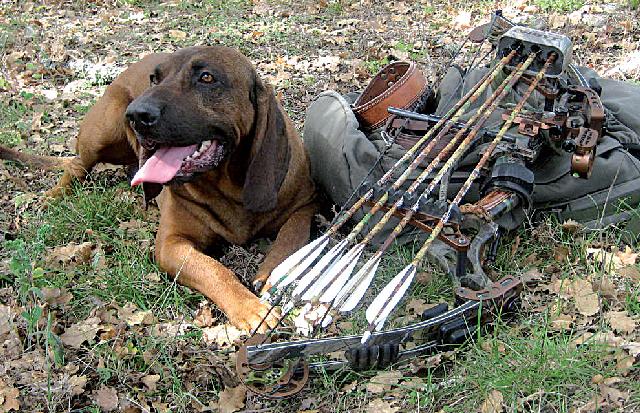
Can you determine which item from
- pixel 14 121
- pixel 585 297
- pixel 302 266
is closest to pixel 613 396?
pixel 585 297

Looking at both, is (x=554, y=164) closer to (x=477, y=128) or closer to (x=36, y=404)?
(x=477, y=128)

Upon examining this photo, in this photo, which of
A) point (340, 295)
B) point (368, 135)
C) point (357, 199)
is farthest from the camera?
point (368, 135)

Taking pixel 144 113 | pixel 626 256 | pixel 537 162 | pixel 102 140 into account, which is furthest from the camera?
pixel 102 140

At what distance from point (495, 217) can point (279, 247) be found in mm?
1222

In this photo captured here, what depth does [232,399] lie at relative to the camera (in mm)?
2891

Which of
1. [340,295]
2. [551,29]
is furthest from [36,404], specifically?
[551,29]

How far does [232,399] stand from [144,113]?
139 centimetres

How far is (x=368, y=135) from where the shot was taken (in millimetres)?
4457

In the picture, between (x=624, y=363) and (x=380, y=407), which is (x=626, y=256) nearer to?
(x=624, y=363)

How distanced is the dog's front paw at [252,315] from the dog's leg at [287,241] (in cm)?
25

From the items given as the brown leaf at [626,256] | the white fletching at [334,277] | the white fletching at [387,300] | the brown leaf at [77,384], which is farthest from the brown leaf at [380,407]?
the brown leaf at [626,256]

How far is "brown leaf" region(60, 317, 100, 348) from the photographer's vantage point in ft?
10.6

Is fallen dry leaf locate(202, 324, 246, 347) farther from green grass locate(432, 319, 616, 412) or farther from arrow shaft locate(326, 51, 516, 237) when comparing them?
green grass locate(432, 319, 616, 412)

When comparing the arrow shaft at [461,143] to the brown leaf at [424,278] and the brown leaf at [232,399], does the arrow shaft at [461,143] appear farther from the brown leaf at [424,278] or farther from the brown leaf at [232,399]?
the brown leaf at [232,399]
